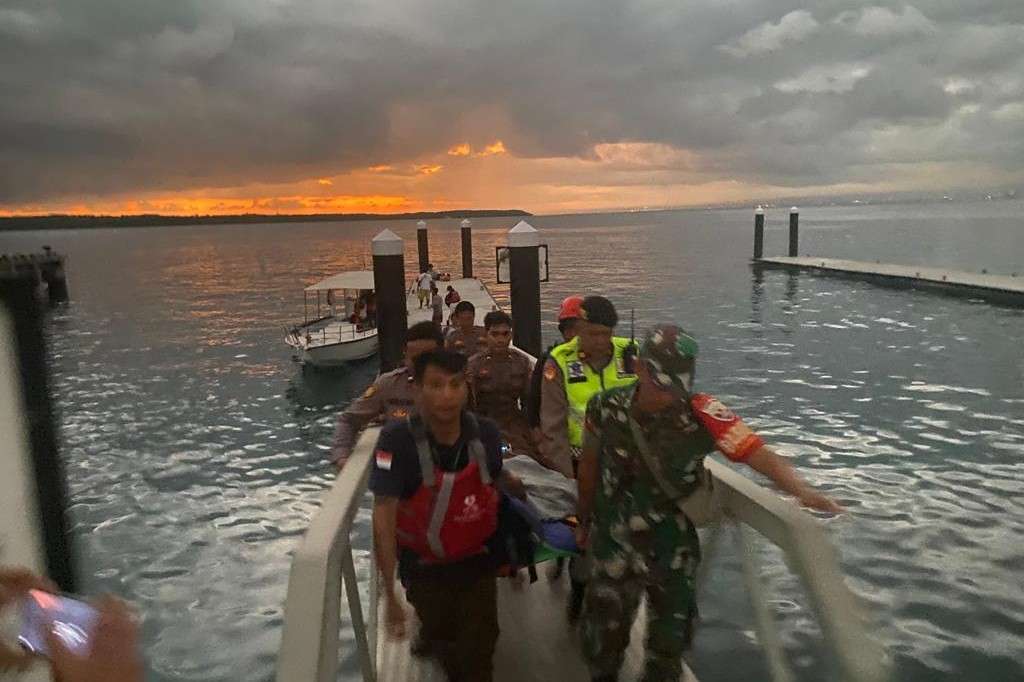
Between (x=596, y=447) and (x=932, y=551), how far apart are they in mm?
7676

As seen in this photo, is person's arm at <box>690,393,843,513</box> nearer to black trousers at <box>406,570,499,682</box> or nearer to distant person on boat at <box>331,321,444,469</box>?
black trousers at <box>406,570,499,682</box>

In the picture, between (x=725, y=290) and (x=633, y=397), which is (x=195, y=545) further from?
(x=725, y=290)

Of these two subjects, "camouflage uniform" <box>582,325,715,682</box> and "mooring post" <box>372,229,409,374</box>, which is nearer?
"camouflage uniform" <box>582,325,715,682</box>

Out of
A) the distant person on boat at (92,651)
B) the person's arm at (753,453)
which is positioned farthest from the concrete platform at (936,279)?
the distant person on boat at (92,651)

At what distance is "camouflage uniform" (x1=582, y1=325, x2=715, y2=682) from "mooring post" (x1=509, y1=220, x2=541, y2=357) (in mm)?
10573

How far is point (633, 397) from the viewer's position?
9.09 feet

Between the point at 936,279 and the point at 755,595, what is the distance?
33.2m

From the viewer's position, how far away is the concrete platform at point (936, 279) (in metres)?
27.2

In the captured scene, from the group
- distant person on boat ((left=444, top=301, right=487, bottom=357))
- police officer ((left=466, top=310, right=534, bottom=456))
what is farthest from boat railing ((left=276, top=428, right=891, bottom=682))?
distant person on boat ((left=444, top=301, right=487, bottom=357))

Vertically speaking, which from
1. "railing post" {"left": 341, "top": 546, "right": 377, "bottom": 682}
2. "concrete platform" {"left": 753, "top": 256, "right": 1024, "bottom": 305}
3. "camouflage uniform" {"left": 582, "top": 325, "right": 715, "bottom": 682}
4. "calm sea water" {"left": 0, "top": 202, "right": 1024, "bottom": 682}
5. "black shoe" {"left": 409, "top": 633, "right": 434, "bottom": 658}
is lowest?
"calm sea water" {"left": 0, "top": 202, "right": 1024, "bottom": 682}

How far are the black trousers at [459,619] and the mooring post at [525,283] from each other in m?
10.5

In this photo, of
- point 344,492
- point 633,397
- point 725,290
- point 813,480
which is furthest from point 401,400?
point 725,290

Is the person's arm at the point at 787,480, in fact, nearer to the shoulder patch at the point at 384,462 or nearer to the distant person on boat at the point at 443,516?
the distant person on boat at the point at 443,516

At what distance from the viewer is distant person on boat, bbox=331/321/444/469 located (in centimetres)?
397
